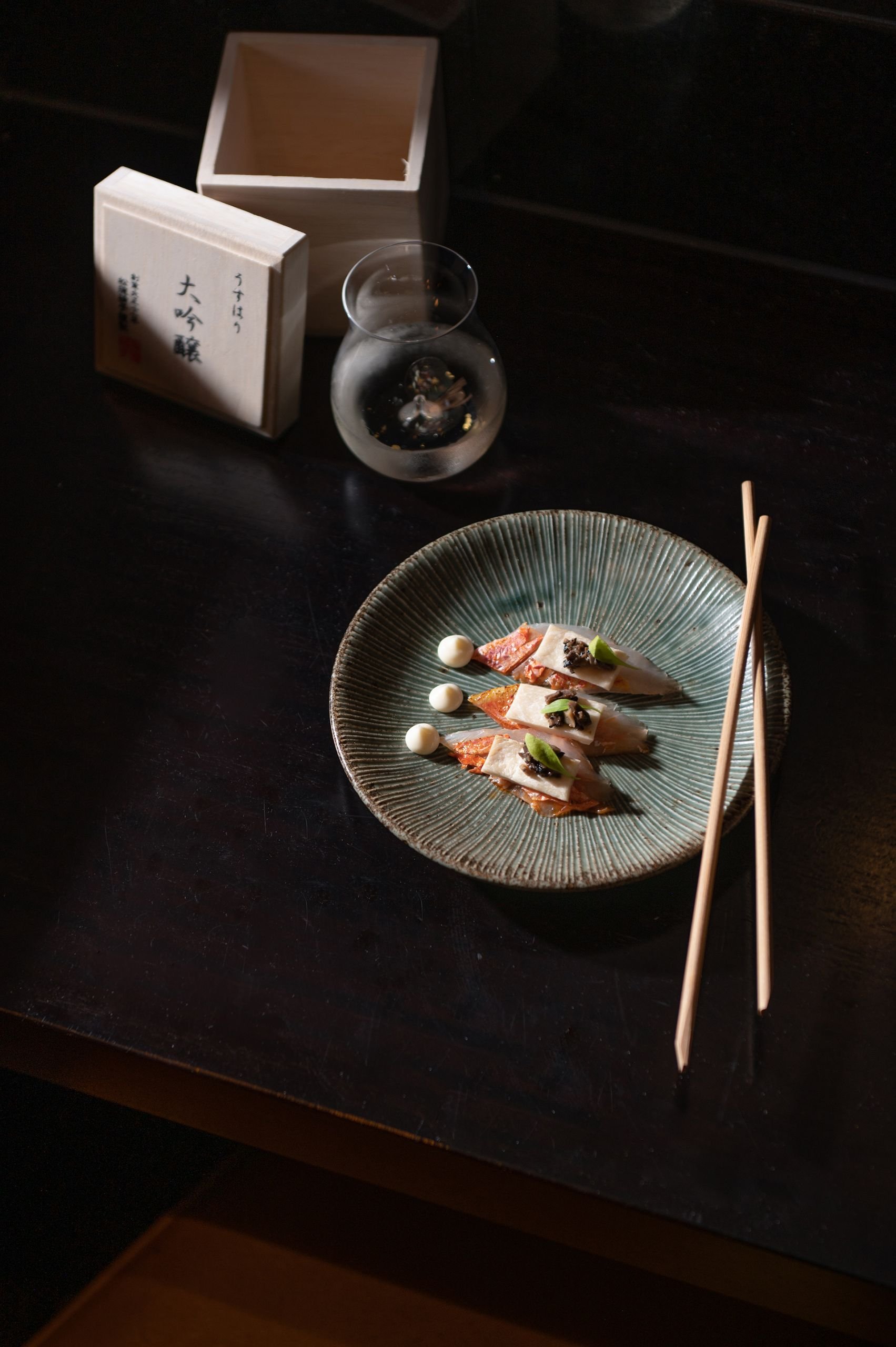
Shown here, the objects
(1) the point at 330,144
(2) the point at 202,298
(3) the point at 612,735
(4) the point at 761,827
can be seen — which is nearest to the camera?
(4) the point at 761,827

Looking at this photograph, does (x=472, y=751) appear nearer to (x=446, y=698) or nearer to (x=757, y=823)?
(x=446, y=698)

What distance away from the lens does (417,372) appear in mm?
1257

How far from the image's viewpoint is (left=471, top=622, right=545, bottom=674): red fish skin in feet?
3.59

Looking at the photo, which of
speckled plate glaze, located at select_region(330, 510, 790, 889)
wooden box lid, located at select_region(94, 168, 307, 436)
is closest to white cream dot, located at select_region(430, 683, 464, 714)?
speckled plate glaze, located at select_region(330, 510, 790, 889)

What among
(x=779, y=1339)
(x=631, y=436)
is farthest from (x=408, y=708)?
(x=779, y=1339)

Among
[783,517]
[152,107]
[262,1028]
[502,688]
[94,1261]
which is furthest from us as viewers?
[152,107]

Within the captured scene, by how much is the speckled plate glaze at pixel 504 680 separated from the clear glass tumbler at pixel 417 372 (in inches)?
5.3

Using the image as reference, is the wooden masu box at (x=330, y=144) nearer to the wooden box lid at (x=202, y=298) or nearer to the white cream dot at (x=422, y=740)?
the wooden box lid at (x=202, y=298)

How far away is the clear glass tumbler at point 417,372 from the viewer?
46.5 inches

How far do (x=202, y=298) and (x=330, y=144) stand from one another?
35cm

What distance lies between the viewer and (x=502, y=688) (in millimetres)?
1081

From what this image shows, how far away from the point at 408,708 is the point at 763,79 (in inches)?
31.5

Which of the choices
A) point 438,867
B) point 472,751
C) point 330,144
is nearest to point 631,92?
point 330,144

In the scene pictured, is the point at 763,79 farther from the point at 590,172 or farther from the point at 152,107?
the point at 152,107
